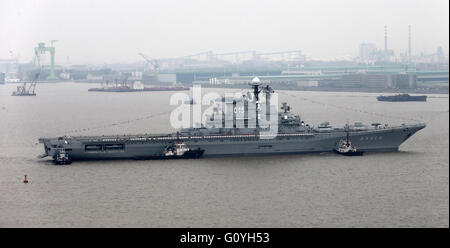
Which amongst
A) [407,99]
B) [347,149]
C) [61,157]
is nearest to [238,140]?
[347,149]

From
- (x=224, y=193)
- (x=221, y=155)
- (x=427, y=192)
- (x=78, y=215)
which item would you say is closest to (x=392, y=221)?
(x=427, y=192)

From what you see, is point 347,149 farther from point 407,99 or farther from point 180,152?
point 407,99

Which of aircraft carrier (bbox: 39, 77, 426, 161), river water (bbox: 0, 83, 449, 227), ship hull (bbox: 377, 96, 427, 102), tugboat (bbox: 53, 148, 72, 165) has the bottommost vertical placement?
river water (bbox: 0, 83, 449, 227)

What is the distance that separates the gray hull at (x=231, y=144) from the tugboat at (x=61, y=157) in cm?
30

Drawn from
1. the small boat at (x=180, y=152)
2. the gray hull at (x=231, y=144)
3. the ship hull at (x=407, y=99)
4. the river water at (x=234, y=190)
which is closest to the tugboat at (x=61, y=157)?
the gray hull at (x=231, y=144)

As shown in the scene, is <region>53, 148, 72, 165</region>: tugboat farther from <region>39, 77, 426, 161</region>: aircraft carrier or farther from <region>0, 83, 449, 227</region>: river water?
<region>0, 83, 449, 227</region>: river water

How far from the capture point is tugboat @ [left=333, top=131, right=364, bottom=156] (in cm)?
3988

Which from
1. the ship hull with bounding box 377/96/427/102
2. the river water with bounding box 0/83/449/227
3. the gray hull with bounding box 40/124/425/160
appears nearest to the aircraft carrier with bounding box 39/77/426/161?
the gray hull with bounding box 40/124/425/160

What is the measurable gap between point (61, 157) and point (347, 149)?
15.1 meters

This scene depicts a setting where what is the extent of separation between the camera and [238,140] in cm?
4053

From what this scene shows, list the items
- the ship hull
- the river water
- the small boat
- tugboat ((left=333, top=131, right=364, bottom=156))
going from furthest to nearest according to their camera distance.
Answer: the ship hull
tugboat ((left=333, top=131, right=364, bottom=156))
the small boat
the river water

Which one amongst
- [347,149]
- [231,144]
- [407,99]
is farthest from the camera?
[407,99]

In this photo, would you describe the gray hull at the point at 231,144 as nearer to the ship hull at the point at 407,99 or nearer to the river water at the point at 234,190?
the river water at the point at 234,190
